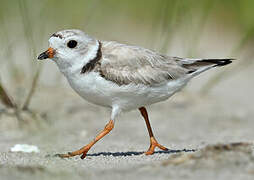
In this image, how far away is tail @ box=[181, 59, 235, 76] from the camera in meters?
4.77

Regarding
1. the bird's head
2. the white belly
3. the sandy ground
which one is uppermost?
the bird's head

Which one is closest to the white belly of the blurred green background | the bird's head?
the bird's head

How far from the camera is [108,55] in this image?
4.48 m

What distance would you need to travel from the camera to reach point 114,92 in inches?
171

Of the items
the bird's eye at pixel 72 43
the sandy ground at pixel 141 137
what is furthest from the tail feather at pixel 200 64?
the bird's eye at pixel 72 43

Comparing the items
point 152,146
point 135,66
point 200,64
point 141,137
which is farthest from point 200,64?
point 141,137

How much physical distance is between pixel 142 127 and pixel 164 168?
345 centimetres

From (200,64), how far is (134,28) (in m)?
7.60

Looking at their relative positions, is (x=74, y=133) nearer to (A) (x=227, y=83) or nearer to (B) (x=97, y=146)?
(B) (x=97, y=146)

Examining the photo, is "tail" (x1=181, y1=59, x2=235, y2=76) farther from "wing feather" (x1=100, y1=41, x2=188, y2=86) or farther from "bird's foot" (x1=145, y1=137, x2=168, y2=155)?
"bird's foot" (x1=145, y1=137, x2=168, y2=155)

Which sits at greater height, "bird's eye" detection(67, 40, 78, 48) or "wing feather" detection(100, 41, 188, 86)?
"bird's eye" detection(67, 40, 78, 48)

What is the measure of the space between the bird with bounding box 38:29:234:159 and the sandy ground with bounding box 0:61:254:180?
45cm

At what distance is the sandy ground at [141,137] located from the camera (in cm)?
332

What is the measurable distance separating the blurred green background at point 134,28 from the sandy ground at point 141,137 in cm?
40
